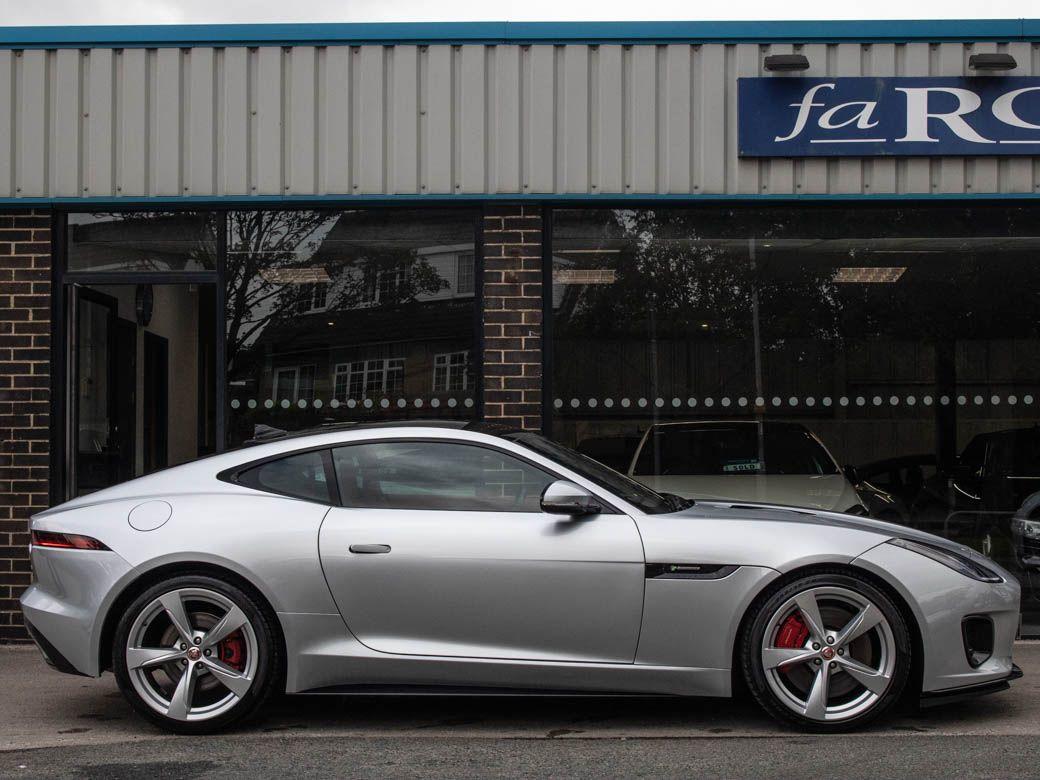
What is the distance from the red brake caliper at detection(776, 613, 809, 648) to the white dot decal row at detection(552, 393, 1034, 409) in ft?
10.8

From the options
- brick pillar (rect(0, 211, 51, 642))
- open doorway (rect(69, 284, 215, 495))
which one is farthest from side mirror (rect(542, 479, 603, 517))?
brick pillar (rect(0, 211, 51, 642))

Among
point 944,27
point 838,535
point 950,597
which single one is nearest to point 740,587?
point 838,535

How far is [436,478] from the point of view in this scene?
5.48 metres

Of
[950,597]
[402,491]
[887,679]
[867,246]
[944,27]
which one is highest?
[944,27]

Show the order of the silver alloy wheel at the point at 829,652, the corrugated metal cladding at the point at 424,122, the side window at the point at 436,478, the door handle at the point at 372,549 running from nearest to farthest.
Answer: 1. the silver alloy wheel at the point at 829,652
2. the door handle at the point at 372,549
3. the side window at the point at 436,478
4. the corrugated metal cladding at the point at 424,122

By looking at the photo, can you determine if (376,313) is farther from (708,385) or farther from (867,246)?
(867,246)

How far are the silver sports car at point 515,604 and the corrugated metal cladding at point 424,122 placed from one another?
11.3 ft

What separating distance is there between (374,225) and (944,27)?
4005 mm

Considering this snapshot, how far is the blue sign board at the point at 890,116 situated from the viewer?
8.15m

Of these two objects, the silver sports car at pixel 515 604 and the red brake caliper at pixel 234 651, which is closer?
the silver sports car at pixel 515 604

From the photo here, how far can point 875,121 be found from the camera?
8188mm

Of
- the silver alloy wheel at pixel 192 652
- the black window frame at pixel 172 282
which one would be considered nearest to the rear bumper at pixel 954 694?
the silver alloy wheel at pixel 192 652

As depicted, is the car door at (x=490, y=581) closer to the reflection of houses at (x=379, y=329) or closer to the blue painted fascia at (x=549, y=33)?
the reflection of houses at (x=379, y=329)

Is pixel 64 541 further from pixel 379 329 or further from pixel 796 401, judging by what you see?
pixel 796 401
